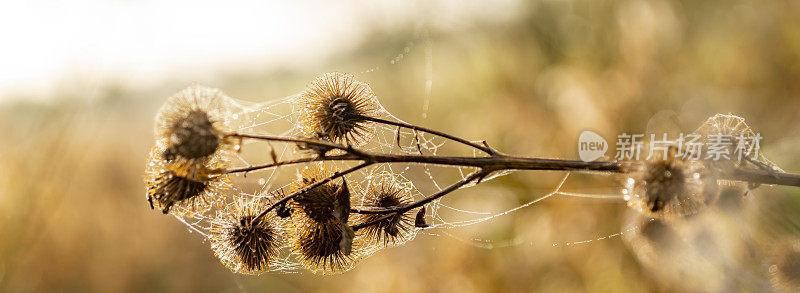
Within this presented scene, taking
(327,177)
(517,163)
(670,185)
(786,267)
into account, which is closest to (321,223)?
(327,177)

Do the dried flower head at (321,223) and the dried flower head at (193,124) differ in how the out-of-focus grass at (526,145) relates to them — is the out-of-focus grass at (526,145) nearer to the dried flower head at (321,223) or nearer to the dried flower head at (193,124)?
the dried flower head at (321,223)

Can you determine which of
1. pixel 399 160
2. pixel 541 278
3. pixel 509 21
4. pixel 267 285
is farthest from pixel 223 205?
pixel 267 285

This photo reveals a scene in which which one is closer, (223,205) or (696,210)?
(696,210)

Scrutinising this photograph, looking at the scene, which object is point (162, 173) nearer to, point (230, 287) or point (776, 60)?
point (776, 60)

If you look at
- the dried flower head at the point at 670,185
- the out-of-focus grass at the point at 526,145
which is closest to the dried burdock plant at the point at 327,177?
the dried flower head at the point at 670,185

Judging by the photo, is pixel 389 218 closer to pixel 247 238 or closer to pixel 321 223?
pixel 321 223

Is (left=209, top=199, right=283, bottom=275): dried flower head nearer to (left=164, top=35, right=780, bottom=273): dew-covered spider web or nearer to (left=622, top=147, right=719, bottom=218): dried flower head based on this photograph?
(left=164, top=35, right=780, bottom=273): dew-covered spider web

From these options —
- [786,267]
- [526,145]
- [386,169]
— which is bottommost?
[786,267]
